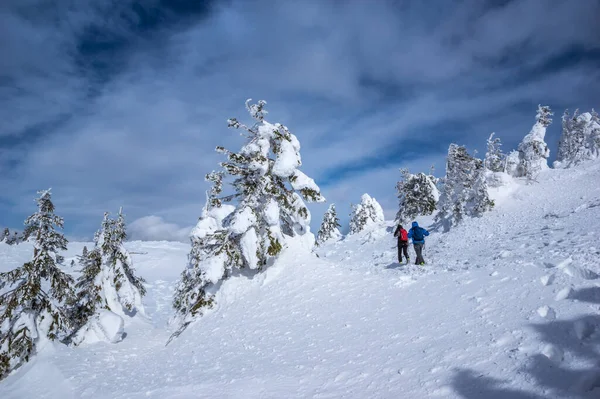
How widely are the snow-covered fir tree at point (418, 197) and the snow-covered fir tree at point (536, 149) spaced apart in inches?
449

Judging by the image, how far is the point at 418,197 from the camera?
43.8 metres

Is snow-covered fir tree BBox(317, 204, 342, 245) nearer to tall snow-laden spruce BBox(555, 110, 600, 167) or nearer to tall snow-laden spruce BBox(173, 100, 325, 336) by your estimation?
tall snow-laden spruce BBox(555, 110, 600, 167)

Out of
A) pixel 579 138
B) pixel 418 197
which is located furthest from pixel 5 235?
pixel 579 138

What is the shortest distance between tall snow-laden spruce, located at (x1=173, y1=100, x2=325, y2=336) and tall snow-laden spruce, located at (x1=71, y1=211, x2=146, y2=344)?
262 inches

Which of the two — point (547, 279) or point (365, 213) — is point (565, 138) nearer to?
point (365, 213)

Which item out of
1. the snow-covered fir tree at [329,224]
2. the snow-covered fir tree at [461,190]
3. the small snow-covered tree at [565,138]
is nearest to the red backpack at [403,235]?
the snow-covered fir tree at [461,190]

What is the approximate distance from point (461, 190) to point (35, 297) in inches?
1168

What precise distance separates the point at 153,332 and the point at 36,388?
280 inches

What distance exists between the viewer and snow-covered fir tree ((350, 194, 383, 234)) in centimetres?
5144

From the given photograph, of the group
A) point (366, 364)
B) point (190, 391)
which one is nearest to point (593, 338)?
point (366, 364)

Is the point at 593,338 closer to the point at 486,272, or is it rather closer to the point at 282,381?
the point at 486,272

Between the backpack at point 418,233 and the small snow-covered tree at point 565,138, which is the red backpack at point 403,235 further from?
the small snow-covered tree at point 565,138

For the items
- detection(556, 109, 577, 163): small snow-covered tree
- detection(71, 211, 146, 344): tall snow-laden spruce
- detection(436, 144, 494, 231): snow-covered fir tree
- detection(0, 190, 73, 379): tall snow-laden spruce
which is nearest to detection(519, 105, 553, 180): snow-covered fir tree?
detection(436, 144, 494, 231): snow-covered fir tree

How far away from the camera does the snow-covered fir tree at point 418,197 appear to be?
4284cm
